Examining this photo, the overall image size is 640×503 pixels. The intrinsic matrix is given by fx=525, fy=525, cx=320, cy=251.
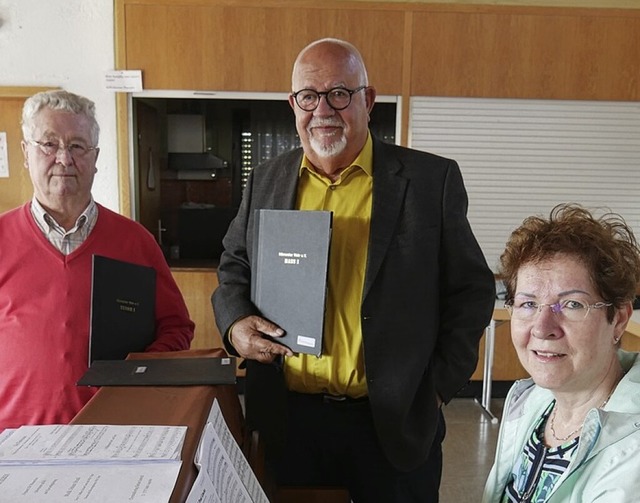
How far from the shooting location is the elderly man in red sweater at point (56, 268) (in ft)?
4.36

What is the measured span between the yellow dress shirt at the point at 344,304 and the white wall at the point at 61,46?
2.77m

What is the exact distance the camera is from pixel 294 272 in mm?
1320

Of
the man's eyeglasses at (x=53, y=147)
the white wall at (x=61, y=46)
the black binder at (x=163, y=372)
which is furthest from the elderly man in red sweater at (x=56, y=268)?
the white wall at (x=61, y=46)

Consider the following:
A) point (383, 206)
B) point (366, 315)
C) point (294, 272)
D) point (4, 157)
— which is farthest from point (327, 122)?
point (4, 157)

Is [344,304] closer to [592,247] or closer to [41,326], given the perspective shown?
[592,247]

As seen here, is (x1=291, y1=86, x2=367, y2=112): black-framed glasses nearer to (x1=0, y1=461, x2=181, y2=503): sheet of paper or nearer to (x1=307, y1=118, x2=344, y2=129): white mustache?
(x1=307, y1=118, x2=344, y2=129): white mustache

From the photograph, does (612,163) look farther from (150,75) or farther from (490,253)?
(150,75)

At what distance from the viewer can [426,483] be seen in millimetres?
1492

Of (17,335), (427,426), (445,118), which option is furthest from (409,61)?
(17,335)

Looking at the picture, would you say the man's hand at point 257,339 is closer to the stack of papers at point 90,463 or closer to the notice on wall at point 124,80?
the stack of papers at point 90,463

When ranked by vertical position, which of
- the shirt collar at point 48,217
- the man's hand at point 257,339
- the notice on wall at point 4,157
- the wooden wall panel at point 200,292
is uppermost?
the notice on wall at point 4,157

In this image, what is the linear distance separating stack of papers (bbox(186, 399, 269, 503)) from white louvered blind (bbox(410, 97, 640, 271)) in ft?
10.3

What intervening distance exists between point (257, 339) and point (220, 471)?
59 centimetres

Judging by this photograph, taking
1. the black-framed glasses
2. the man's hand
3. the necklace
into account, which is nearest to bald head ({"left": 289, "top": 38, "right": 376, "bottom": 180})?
the black-framed glasses
